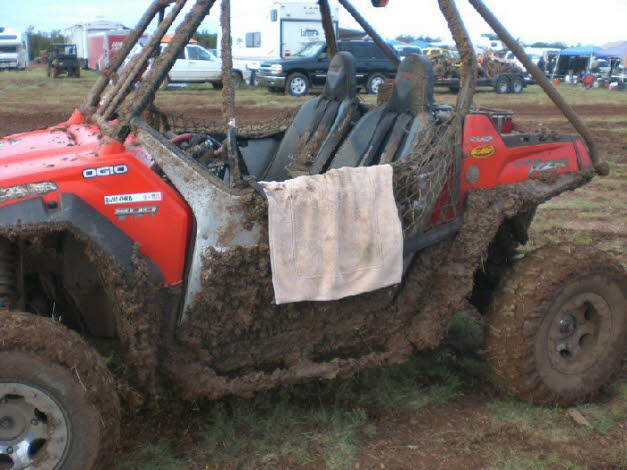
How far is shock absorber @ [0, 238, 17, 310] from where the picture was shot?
9.71 feet

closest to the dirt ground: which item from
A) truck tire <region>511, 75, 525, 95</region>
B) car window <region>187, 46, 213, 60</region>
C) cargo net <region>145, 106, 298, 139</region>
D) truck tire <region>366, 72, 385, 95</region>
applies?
cargo net <region>145, 106, 298, 139</region>

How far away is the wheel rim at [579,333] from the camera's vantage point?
3.78 m

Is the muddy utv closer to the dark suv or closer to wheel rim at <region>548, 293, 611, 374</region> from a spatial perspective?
wheel rim at <region>548, 293, 611, 374</region>

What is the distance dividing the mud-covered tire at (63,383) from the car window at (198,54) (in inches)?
865

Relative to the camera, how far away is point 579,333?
153 inches

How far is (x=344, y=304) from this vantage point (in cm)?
347

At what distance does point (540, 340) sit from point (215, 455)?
171 cm

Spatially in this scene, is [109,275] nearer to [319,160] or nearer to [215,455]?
[215,455]

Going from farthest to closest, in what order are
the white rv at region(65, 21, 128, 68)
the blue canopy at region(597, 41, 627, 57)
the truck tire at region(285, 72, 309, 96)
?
1. the white rv at region(65, 21, 128, 68)
2. the blue canopy at region(597, 41, 627, 57)
3. the truck tire at region(285, 72, 309, 96)

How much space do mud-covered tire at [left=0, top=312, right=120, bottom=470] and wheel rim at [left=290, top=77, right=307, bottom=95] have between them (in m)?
19.2

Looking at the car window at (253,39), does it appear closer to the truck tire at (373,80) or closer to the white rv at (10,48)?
the truck tire at (373,80)

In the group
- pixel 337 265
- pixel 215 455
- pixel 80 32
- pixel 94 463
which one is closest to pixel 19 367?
pixel 94 463

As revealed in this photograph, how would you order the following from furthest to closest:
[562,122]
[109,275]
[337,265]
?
[562,122]
[337,265]
[109,275]

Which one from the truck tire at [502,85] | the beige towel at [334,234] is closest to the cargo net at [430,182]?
the beige towel at [334,234]
